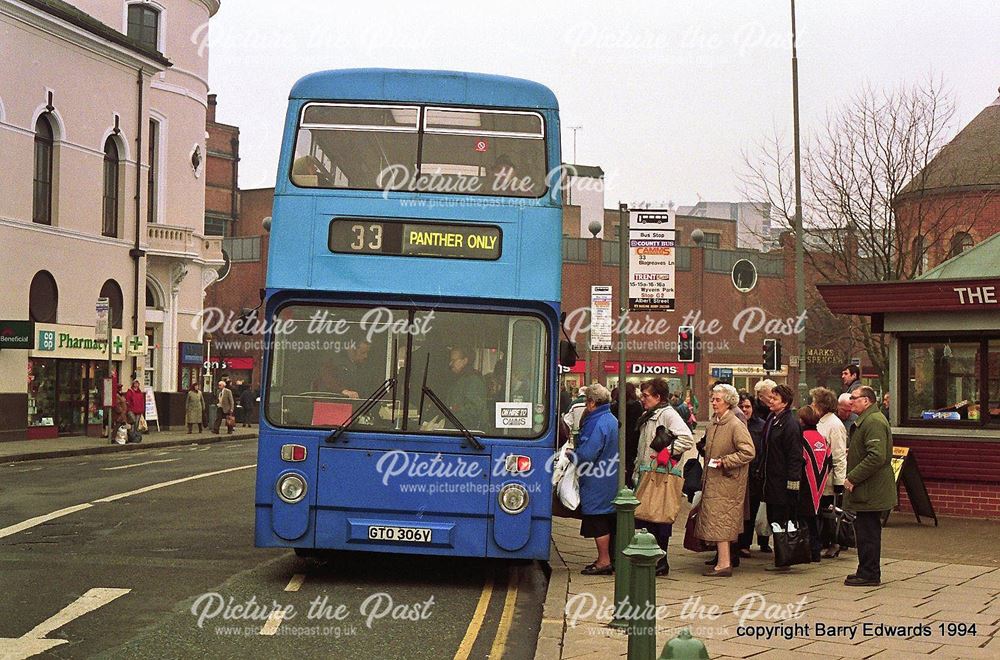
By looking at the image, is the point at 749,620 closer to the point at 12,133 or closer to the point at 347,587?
the point at 347,587

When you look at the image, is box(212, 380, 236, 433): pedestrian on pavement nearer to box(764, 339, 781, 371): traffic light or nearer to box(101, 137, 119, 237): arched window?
box(101, 137, 119, 237): arched window

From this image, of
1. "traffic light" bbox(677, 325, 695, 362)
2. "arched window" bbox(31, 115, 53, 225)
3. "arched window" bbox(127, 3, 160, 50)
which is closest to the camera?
"traffic light" bbox(677, 325, 695, 362)

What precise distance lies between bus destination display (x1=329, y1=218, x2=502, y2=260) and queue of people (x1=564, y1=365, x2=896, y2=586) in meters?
1.96

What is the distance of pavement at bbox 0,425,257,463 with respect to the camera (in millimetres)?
29062

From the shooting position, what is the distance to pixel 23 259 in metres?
35.3

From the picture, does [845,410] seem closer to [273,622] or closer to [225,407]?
[273,622]

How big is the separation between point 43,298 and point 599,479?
2830cm

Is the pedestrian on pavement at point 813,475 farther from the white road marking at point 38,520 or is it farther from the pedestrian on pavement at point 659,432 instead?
the white road marking at point 38,520

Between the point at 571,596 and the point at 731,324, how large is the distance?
6944 cm

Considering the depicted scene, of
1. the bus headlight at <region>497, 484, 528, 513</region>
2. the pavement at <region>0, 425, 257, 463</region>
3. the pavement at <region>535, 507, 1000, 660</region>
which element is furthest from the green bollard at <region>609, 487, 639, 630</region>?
the pavement at <region>0, 425, 257, 463</region>

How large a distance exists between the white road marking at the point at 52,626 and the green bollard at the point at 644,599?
149 inches

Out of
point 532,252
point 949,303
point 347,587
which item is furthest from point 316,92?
point 949,303

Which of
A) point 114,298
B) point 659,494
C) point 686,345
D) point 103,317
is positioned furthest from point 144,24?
point 659,494

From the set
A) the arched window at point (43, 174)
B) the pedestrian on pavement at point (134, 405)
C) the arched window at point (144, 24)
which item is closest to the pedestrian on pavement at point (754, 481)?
the pedestrian on pavement at point (134, 405)
